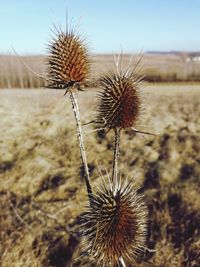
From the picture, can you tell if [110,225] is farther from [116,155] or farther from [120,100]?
[120,100]

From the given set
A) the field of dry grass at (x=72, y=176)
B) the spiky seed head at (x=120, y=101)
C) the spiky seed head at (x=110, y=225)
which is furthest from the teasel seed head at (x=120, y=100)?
the field of dry grass at (x=72, y=176)

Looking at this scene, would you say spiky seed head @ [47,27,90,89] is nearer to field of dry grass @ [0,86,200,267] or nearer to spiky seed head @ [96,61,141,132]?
spiky seed head @ [96,61,141,132]

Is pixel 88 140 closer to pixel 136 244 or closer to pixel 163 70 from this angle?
pixel 136 244

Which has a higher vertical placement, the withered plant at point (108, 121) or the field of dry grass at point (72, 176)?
the withered plant at point (108, 121)

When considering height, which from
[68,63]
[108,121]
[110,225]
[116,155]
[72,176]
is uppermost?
[68,63]

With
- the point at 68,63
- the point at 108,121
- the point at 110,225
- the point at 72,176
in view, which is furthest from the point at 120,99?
the point at 72,176

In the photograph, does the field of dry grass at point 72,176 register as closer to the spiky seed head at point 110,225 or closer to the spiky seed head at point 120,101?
the spiky seed head at point 120,101

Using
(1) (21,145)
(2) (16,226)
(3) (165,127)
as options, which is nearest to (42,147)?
(1) (21,145)
